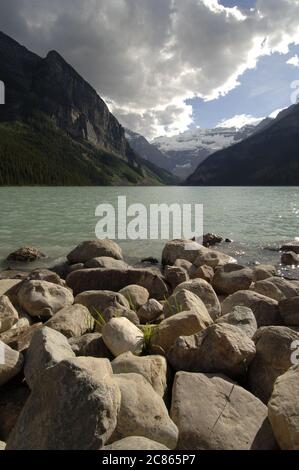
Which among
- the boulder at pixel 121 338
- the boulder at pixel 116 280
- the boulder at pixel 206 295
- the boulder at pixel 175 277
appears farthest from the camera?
the boulder at pixel 175 277

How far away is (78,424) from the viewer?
3.40 metres

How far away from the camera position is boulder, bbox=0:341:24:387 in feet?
16.4

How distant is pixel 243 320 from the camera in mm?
6793

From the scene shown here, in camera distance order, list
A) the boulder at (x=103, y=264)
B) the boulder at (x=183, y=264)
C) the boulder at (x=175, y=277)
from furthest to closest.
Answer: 1. the boulder at (x=183, y=264)
2. the boulder at (x=103, y=264)
3. the boulder at (x=175, y=277)

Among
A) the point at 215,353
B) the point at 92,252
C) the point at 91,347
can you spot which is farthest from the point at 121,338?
the point at 92,252

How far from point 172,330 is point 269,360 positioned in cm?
164

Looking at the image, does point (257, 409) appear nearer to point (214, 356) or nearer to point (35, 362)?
point (214, 356)

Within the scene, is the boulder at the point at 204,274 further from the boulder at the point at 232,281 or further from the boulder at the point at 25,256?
the boulder at the point at 25,256

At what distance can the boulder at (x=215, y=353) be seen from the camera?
5.23 m

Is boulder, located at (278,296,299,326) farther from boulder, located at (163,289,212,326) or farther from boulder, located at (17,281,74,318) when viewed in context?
boulder, located at (17,281,74,318)

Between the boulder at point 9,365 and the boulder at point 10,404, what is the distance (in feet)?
0.49

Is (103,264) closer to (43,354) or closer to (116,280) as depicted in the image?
(116,280)

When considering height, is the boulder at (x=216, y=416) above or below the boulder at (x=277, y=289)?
above

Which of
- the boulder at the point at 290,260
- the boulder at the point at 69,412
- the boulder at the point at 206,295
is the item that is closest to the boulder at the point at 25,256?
the boulder at the point at 206,295
